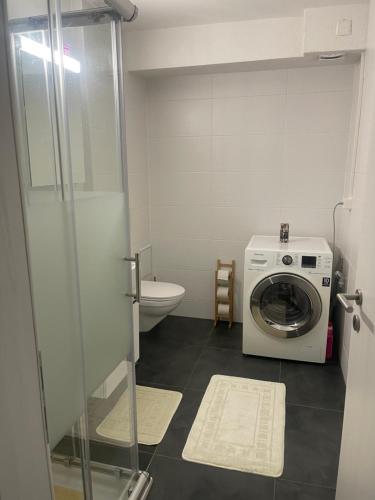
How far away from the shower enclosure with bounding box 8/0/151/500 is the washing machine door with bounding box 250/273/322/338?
51.6 inches

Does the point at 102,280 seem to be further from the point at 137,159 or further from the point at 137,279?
the point at 137,159

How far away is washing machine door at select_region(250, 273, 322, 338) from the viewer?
2.49 m

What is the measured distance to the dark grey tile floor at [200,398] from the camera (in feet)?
5.22

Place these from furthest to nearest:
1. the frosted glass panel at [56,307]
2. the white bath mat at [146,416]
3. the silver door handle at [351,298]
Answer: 1. the white bath mat at [146,416]
2. the silver door handle at [351,298]
3. the frosted glass panel at [56,307]

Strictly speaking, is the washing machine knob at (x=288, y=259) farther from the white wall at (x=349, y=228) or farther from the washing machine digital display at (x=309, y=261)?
the white wall at (x=349, y=228)

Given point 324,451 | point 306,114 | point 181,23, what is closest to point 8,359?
point 324,451

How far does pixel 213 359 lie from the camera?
269 centimetres

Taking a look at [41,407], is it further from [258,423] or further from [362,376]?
[258,423]

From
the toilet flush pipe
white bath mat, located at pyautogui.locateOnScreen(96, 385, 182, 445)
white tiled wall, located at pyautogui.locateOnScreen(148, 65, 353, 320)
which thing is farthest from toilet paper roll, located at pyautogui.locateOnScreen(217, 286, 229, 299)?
the toilet flush pipe

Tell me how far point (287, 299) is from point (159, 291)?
0.96m

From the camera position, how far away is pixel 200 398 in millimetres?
2230

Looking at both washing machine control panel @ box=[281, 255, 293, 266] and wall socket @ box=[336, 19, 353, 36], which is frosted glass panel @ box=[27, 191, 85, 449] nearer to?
washing machine control panel @ box=[281, 255, 293, 266]

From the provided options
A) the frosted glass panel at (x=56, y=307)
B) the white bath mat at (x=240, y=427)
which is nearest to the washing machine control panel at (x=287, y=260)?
the white bath mat at (x=240, y=427)

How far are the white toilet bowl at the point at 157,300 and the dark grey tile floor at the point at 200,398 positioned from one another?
0.95 ft
